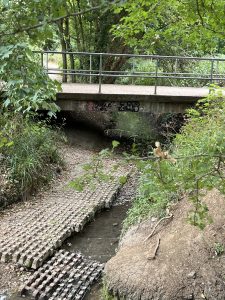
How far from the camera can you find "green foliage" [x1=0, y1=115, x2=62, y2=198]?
675 cm

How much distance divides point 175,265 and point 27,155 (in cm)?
373

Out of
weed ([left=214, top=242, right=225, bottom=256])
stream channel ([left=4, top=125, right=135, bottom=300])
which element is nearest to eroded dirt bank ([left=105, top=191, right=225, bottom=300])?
weed ([left=214, top=242, right=225, bottom=256])

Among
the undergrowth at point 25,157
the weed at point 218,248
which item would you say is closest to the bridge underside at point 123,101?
the undergrowth at point 25,157

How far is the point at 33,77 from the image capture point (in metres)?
1.89

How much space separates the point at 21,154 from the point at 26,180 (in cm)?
57

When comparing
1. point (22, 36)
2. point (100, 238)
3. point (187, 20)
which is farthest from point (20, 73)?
point (100, 238)

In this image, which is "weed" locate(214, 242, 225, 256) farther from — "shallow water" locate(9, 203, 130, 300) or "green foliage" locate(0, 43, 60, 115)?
"green foliage" locate(0, 43, 60, 115)

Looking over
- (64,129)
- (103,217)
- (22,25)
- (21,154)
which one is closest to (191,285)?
(103,217)

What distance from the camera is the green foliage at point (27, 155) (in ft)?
22.1

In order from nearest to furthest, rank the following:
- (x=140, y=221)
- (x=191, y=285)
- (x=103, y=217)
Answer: (x=191, y=285)
(x=140, y=221)
(x=103, y=217)

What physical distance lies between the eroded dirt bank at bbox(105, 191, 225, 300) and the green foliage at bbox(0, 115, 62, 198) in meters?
2.50

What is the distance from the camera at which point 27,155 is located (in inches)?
278

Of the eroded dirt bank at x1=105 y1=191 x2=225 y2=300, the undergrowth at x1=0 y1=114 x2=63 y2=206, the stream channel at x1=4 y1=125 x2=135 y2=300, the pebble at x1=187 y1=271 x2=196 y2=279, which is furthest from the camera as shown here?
the undergrowth at x1=0 y1=114 x2=63 y2=206

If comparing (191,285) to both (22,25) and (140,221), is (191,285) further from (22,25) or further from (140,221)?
(22,25)
